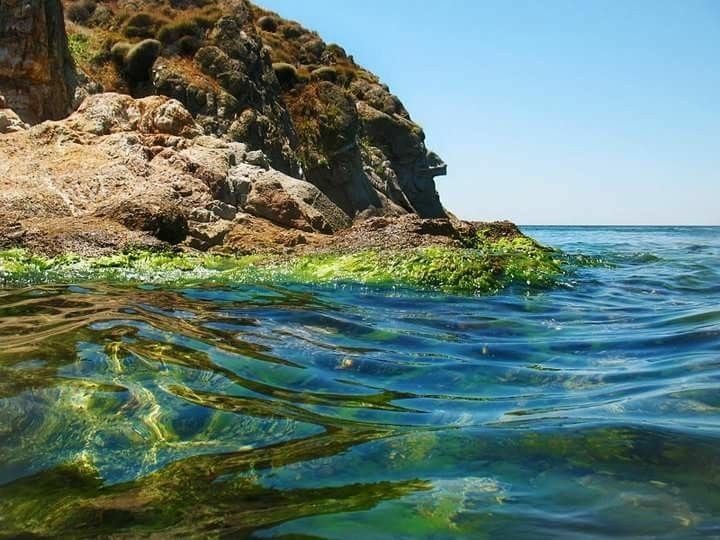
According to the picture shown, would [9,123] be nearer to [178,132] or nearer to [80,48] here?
[178,132]

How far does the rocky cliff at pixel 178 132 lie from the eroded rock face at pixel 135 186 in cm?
3

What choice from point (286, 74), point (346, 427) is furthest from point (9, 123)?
point (286, 74)

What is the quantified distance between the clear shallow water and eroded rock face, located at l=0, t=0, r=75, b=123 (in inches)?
454

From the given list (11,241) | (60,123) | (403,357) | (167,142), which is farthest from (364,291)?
(60,123)

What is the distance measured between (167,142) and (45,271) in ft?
16.4

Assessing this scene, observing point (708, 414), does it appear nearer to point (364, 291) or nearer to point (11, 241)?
point (364, 291)

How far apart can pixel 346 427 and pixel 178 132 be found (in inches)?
425

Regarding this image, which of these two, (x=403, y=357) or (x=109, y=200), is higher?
(x=109, y=200)

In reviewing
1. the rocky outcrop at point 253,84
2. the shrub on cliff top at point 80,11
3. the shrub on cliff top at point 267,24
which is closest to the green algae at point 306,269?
the rocky outcrop at point 253,84

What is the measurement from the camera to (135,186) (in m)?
9.90

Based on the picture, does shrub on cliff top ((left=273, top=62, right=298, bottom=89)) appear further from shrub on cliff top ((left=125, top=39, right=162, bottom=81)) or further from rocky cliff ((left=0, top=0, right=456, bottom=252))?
shrub on cliff top ((left=125, top=39, right=162, bottom=81))

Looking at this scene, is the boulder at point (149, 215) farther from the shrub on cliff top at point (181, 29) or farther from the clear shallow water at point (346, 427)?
the shrub on cliff top at point (181, 29)

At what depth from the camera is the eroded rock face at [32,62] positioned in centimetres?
1480

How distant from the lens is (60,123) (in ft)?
37.6
